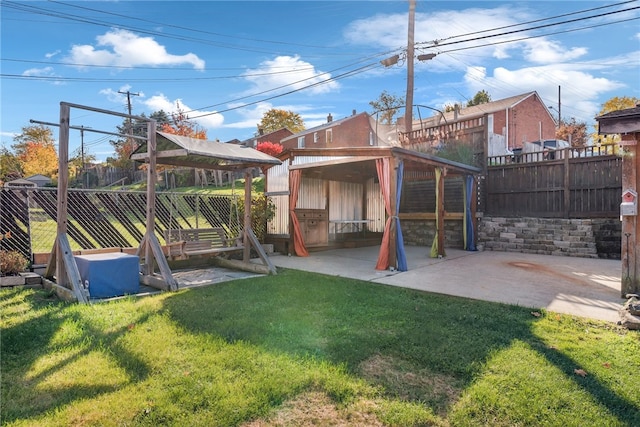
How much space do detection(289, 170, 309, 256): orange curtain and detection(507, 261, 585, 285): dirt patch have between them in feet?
16.1

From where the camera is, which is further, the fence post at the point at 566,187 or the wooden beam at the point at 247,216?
the fence post at the point at 566,187

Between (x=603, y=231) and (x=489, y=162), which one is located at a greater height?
(x=489, y=162)

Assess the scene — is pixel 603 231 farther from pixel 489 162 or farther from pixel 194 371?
pixel 194 371

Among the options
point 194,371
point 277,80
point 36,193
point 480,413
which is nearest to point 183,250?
point 36,193

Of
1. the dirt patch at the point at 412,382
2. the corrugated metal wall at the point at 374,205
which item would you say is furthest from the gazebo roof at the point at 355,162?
the dirt patch at the point at 412,382

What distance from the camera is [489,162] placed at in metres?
11.2

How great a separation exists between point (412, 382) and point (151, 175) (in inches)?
197

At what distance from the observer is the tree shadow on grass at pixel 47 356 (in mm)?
2262

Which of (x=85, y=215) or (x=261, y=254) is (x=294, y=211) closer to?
(x=261, y=254)

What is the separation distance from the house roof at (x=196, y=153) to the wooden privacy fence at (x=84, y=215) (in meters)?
0.93

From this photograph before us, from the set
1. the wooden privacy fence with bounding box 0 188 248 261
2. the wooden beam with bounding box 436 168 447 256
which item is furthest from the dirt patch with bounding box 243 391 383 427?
the wooden beam with bounding box 436 168 447 256

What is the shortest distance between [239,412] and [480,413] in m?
1.47

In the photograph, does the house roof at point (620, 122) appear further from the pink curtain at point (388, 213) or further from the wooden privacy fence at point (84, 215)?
the wooden privacy fence at point (84, 215)

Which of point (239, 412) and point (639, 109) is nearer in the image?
point (239, 412)
